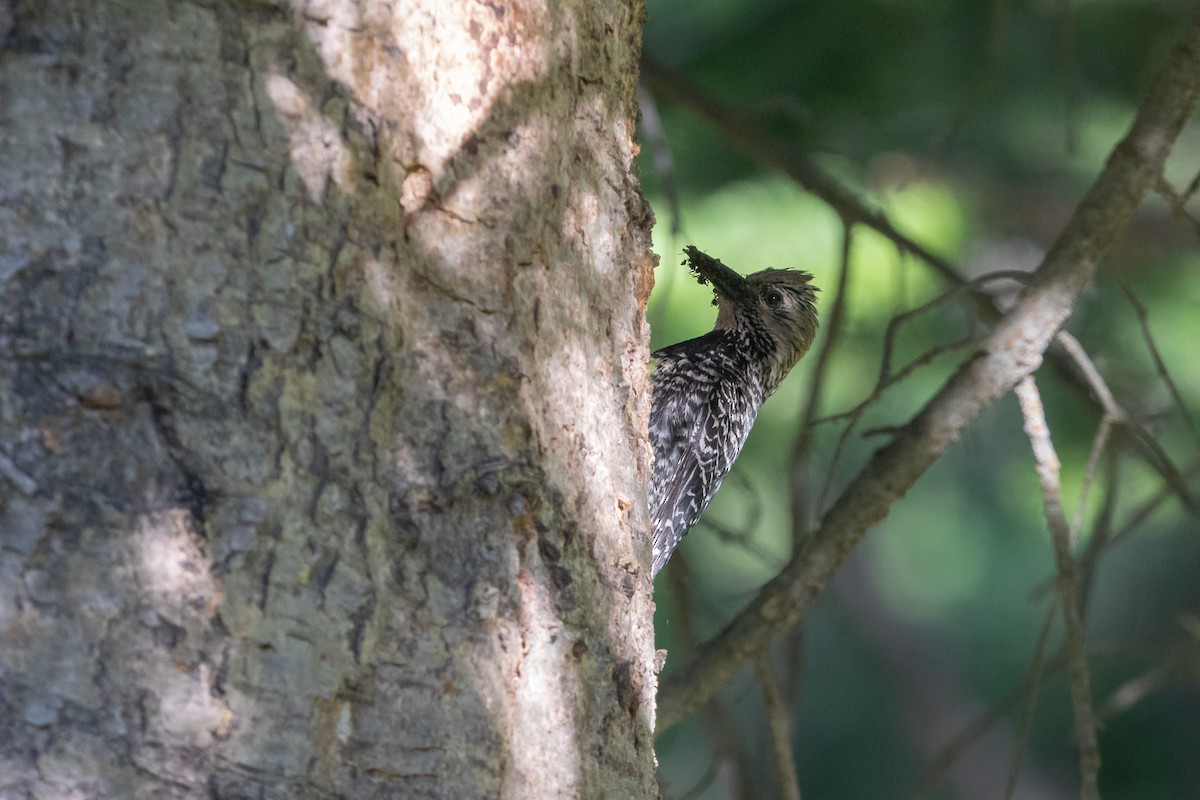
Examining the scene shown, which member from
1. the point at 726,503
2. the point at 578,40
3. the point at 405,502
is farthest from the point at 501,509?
the point at 726,503

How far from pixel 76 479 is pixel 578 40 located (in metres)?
1.04

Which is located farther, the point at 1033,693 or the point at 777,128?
the point at 777,128

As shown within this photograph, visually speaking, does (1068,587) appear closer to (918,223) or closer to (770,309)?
(770,309)

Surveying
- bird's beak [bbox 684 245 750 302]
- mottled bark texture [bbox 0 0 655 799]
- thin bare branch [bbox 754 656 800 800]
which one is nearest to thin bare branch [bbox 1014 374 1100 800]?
thin bare branch [bbox 754 656 800 800]

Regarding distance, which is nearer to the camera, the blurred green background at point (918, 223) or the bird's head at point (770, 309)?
the blurred green background at point (918, 223)

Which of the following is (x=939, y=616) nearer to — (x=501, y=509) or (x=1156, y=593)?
(x=1156, y=593)

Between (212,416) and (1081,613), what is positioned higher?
(1081,613)

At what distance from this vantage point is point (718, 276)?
396 centimetres

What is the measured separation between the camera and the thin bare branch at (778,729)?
3107mm

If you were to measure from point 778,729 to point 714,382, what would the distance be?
1.24 meters

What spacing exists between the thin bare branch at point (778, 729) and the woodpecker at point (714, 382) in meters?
0.64

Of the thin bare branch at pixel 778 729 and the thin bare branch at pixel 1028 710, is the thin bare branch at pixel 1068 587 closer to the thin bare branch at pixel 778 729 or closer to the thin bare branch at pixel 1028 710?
the thin bare branch at pixel 1028 710

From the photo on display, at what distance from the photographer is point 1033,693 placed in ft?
9.64

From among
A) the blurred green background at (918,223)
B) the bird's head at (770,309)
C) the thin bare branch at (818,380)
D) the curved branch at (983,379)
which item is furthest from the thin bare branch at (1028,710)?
the bird's head at (770,309)
